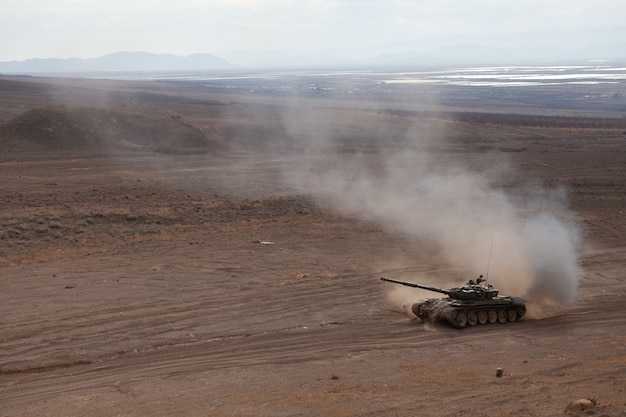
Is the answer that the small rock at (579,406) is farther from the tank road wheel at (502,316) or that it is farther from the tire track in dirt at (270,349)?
the tank road wheel at (502,316)

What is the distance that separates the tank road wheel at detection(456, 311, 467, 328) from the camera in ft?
68.0

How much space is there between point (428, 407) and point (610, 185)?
3217cm

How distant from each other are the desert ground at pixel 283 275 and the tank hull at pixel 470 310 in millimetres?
275

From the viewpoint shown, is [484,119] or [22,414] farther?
[484,119]

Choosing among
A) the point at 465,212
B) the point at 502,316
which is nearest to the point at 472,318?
the point at 502,316

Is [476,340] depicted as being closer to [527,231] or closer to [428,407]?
[428,407]

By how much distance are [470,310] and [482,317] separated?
50cm

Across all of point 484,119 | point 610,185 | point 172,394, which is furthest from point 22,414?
point 484,119

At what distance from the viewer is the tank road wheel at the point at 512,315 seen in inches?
848

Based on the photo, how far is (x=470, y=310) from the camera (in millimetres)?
20969

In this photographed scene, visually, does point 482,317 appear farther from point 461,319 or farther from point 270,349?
point 270,349

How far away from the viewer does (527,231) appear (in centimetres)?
2602

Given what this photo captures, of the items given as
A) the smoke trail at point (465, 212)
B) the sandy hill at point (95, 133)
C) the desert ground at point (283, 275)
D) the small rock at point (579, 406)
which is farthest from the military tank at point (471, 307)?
the sandy hill at point (95, 133)

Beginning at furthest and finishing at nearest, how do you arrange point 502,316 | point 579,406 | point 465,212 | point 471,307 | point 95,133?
point 95,133
point 465,212
point 502,316
point 471,307
point 579,406
